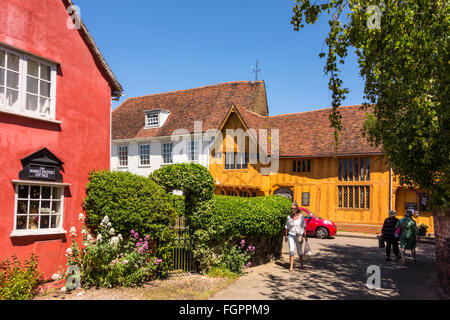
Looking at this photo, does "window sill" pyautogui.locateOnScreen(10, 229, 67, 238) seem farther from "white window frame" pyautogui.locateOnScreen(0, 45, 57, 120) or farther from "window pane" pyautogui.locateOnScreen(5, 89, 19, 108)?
"window pane" pyautogui.locateOnScreen(5, 89, 19, 108)

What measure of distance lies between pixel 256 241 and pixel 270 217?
936 millimetres

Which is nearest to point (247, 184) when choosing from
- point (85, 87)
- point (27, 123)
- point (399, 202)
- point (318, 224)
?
point (318, 224)

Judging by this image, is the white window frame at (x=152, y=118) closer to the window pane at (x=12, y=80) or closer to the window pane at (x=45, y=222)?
the window pane at (x=12, y=80)

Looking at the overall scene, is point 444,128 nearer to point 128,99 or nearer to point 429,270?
point 429,270

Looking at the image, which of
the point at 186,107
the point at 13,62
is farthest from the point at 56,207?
the point at 186,107

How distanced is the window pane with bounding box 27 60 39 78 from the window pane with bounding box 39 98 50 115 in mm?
641

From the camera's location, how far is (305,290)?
951 cm

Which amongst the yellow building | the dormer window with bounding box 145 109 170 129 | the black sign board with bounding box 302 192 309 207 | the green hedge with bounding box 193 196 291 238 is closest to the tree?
the green hedge with bounding box 193 196 291 238

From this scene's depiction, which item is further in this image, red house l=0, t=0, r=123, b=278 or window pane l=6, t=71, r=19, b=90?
window pane l=6, t=71, r=19, b=90

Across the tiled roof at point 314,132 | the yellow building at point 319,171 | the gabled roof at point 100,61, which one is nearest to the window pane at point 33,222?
the gabled roof at point 100,61

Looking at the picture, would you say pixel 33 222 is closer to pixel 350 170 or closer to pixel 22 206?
pixel 22 206

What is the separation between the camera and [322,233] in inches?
838

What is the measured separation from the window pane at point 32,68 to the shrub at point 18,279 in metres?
4.56

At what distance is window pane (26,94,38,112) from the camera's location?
9.50m
